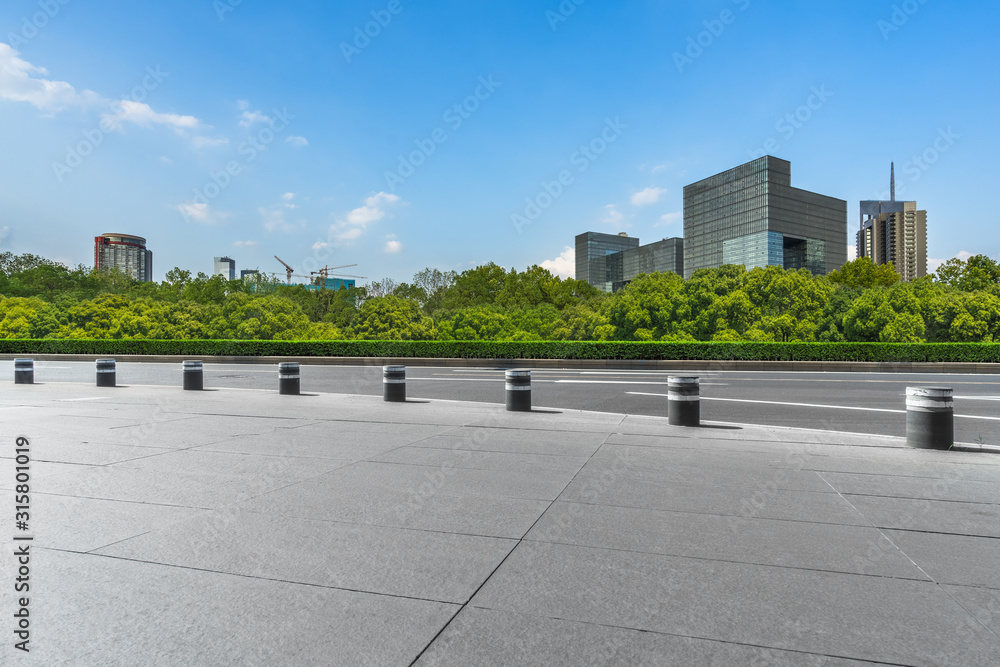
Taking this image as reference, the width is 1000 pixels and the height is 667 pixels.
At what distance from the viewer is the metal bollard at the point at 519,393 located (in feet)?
35.2

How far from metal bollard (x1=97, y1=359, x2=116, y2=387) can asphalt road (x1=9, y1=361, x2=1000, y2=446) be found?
2.16m

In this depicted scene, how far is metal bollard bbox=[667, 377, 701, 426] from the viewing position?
9.03 meters

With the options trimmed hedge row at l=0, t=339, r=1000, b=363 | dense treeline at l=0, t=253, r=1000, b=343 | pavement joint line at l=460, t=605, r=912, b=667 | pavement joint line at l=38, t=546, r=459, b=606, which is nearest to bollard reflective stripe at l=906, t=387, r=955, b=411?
pavement joint line at l=460, t=605, r=912, b=667

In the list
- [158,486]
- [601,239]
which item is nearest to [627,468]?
[158,486]

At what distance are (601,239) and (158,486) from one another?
197 metres

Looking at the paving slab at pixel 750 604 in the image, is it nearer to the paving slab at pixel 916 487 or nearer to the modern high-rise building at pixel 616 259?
the paving slab at pixel 916 487

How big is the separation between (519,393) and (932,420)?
6.07 metres

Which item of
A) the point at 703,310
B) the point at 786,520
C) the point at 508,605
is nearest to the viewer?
the point at 508,605

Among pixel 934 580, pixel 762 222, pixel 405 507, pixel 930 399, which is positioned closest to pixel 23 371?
pixel 405 507

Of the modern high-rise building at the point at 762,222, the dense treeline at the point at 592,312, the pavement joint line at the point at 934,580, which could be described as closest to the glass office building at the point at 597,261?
the modern high-rise building at the point at 762,222

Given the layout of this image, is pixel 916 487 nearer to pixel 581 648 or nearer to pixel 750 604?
pixel 750 604

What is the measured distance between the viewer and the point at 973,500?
501 cm

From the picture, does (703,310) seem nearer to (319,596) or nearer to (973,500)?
(973,500)

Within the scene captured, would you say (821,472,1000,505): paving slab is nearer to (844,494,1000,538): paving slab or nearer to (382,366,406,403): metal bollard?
(844,494,1000,538): paving slab
